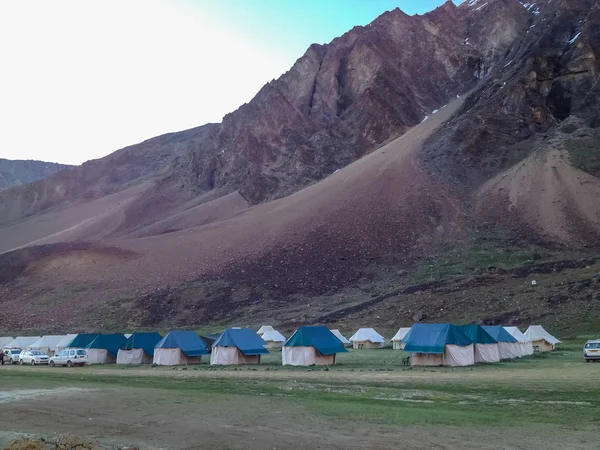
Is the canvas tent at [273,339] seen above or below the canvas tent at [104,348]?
above

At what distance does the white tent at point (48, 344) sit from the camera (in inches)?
1875

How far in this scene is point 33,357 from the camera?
138 ft

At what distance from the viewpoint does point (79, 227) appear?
127562mm

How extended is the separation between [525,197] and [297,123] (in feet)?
195

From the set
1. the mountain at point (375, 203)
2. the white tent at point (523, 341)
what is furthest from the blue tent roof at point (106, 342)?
the white tent at point (523, 341)

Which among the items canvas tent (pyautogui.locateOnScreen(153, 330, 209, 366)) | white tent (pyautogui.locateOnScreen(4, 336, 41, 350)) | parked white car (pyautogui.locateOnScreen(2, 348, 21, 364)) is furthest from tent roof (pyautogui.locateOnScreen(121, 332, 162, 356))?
white tent (pyautogui.locateOnScreen(4, 336, 41, 350))

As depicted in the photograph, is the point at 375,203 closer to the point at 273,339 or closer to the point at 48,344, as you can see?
the point at 273,339

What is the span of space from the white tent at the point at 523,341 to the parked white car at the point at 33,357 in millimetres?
28774

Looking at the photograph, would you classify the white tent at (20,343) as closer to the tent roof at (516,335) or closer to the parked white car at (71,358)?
the parked white car at (71,358)

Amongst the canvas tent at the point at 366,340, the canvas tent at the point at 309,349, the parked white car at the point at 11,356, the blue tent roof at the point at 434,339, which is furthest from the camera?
the canvas tent at the point at 366,340

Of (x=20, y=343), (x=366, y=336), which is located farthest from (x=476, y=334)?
(x=20, y=343)

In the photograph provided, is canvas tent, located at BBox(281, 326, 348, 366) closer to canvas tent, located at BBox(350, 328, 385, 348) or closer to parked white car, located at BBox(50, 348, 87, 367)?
canvas tent, located at BBox(350, 328, 385, 348)

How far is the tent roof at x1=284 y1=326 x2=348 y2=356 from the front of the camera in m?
34.1

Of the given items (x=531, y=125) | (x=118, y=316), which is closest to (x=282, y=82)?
(x=531, y=125)
